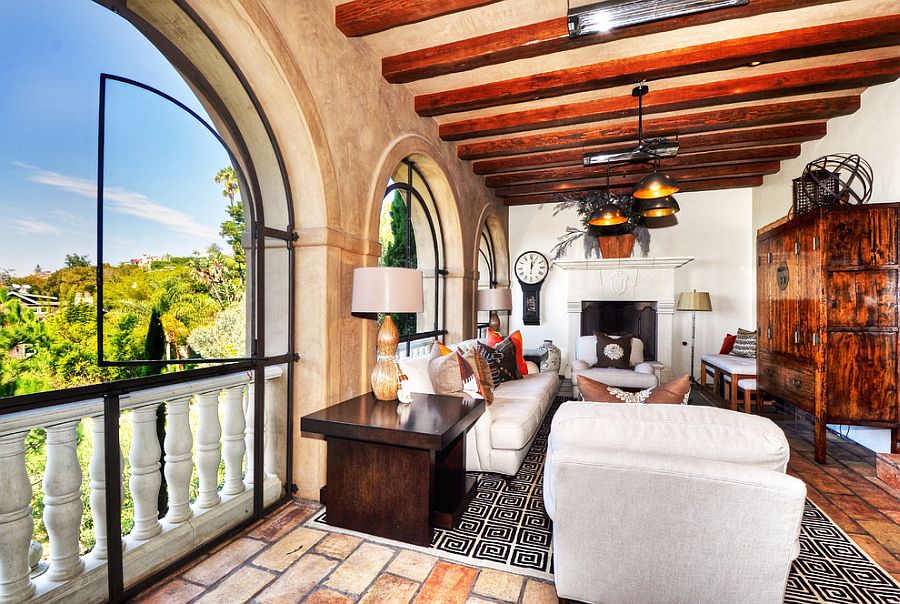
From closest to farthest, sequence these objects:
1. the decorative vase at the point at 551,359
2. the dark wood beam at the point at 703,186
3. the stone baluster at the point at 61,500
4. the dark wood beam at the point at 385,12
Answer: the stone baluster at the point at 61,500, the dark wood beam at the point at 385,12, the decorative vase at the point at 551,359, the dark wood beam at the point at 703,186

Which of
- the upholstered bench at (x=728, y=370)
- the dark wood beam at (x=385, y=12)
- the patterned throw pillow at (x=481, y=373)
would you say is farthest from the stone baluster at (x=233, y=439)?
the upholstered bench at (x=728, y=370)

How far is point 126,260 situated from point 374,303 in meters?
1.14

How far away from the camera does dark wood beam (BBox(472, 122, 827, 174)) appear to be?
4168mm

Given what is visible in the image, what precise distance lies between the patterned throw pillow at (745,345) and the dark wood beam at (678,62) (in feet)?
11.4

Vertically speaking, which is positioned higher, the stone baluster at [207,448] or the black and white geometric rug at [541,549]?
the stone baluster at [207,448]

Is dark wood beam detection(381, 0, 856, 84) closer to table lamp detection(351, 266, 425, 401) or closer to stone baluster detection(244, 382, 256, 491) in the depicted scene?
table lamp detection(351, 266, 425, 401)

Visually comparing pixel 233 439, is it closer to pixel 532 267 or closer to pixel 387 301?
pixel 387 301

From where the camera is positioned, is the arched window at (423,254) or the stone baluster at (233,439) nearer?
the stone baluster at (233,439)

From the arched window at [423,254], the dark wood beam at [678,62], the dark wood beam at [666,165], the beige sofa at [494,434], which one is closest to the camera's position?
the dark wood beam at [678,62]

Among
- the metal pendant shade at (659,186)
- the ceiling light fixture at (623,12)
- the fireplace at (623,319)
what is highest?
the ceiling light fixture at (623,12)

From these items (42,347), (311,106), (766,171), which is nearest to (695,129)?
(766,171)

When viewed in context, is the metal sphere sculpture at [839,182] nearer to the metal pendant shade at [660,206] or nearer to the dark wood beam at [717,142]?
the dark wood beam at [717,142]

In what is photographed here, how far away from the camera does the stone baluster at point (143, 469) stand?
1.81m

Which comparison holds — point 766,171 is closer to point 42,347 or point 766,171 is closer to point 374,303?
point 374,303
